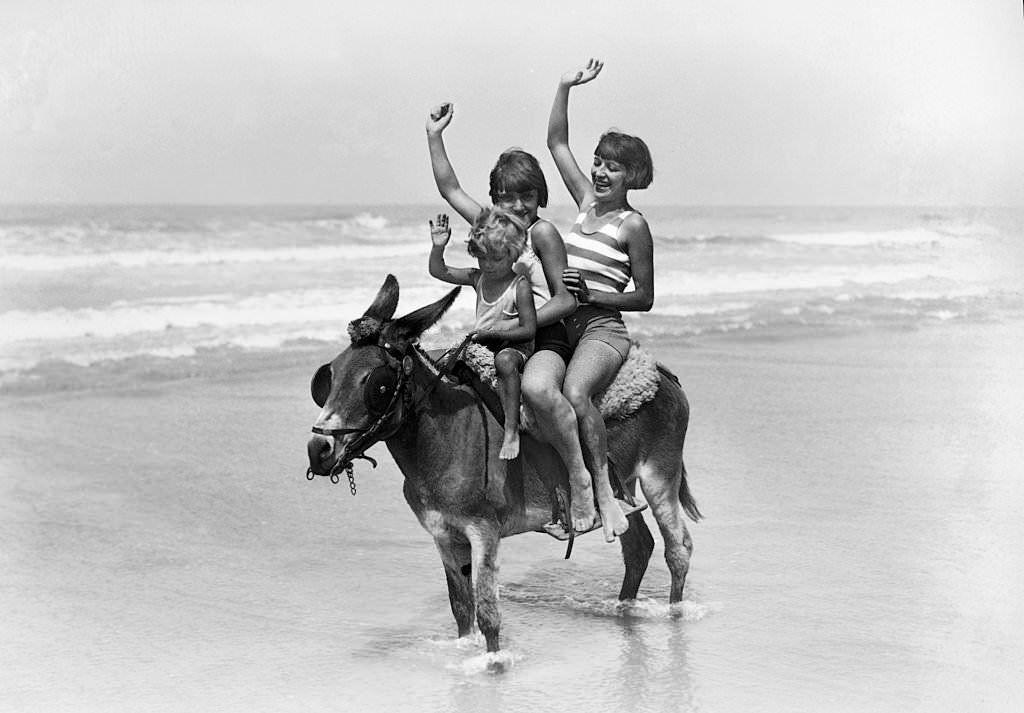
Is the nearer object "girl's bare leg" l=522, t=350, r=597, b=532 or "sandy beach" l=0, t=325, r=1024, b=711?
"girl's bare leg" l=522, t=350, r=597, b=532

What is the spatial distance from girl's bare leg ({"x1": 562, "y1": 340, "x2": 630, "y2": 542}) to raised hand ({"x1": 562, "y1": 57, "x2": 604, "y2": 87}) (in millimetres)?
1229

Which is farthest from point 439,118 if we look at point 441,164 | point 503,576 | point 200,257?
point 200,257

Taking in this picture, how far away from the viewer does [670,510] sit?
6.00m

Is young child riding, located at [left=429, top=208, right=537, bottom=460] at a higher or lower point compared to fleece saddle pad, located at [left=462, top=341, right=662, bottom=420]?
higher

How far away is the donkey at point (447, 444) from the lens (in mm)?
4949

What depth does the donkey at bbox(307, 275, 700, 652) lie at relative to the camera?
495 centimetres

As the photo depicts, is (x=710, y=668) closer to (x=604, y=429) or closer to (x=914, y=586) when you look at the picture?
(x=604, y=429)

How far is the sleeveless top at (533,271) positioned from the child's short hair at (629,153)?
1.46 ft

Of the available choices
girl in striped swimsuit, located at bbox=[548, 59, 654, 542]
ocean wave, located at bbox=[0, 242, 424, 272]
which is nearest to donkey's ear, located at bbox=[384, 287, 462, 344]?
girl in striped swimsuit, located at bbox=[548, 59, 654, 542]

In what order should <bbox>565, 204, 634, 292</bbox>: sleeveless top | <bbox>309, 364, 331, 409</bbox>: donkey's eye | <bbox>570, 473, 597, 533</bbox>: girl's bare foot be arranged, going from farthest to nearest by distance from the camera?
1. <bbox>565, 204, 634, 292</bbox>: sleeveless top
2. <bbox>570, 473, 597, 533</bbox>: girl's bare foot
3. <bbox>309, 364, 331, 409</bbox>: donkey's eye

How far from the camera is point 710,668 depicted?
549 cm

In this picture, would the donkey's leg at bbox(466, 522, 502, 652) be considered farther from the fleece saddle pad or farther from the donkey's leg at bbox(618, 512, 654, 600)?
the donkey's leg at bbox(618, 512, 654, 600)

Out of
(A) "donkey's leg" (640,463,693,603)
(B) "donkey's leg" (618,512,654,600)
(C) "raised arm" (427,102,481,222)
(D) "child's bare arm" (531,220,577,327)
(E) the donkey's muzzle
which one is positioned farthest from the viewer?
(B) "donkey's leg" (618,512,654,600)

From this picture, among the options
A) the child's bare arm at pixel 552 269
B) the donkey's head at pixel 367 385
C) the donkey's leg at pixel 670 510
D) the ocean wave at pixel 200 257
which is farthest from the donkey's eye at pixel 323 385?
the ocean wave at pixel 200 257
